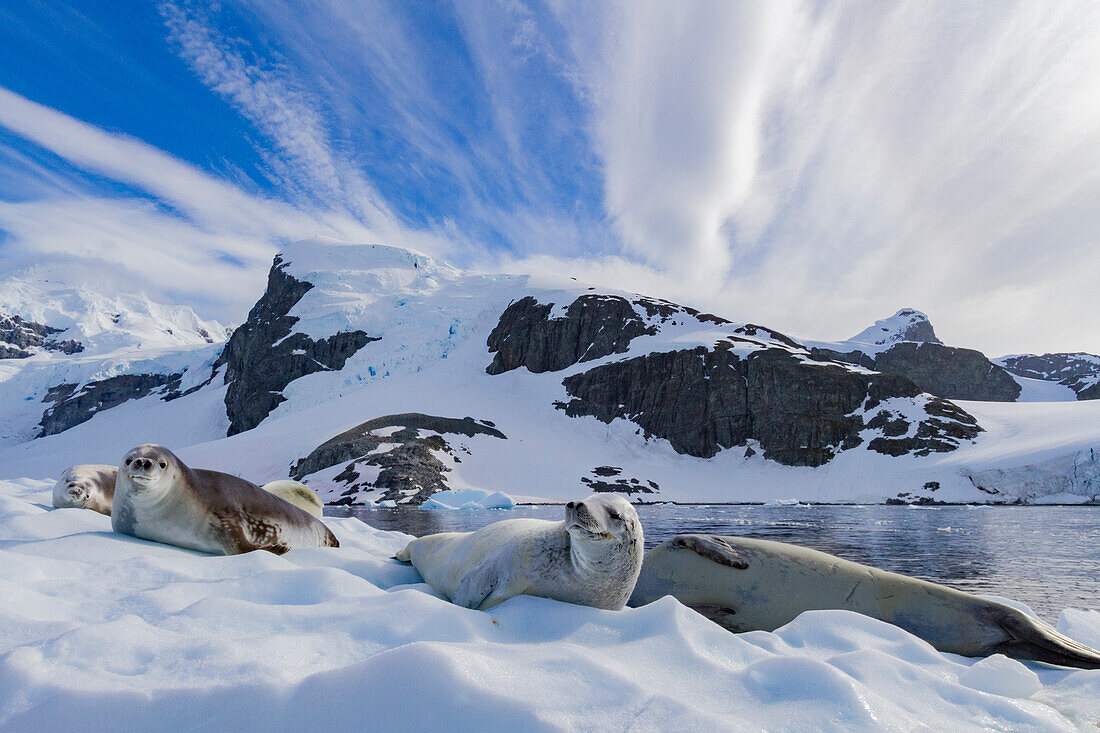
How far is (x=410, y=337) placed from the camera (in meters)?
73.9

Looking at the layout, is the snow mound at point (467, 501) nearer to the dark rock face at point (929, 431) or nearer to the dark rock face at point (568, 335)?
the dark rock face at point (568, 335)

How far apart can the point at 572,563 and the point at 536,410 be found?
205 feet

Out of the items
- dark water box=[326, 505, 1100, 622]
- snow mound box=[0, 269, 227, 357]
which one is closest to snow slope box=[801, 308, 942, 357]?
dark water box=[326, 505, 1100, 622]

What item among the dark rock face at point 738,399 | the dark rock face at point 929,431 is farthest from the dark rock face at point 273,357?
the dark rock face at point 929,431

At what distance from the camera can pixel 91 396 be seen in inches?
3777

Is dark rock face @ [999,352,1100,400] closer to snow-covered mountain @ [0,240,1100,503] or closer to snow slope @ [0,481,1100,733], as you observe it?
snow-covered mountain @ [0,240,1100,503]

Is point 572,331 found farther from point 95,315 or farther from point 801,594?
point 95,315

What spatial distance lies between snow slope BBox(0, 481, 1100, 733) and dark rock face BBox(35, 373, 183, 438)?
109991mm

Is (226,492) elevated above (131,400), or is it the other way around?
(131,400)

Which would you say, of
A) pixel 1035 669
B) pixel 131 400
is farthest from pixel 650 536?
pixel 131 400

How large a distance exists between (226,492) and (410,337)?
2756 inches

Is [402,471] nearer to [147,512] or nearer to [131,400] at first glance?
[147,512]

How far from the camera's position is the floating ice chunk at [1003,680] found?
10.2 feet

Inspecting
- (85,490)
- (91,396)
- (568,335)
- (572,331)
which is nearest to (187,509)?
(85,490)
